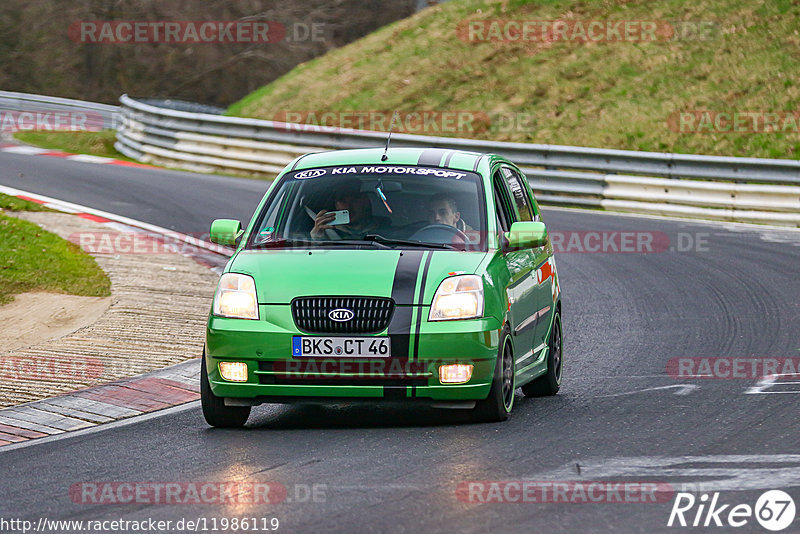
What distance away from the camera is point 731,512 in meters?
5.81

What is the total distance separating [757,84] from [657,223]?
7.47m

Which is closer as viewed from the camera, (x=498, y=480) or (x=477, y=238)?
(x=498, y=480)

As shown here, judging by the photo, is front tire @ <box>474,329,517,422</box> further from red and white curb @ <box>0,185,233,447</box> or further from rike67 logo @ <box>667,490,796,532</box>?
red and white curb @ <box>0,185,233,447</box>

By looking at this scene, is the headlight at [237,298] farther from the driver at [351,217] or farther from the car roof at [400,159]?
the car roof at [400,159]

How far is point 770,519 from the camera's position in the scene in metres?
5.68

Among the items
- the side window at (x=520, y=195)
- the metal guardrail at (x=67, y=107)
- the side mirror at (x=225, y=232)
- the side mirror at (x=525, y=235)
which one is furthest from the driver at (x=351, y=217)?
the metal guardrail at (x=67, y=107)

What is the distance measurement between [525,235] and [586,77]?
69.7 ft

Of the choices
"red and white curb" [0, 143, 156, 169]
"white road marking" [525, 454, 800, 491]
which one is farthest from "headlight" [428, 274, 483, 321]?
"red and white curb" [0, 143, 156, 169]

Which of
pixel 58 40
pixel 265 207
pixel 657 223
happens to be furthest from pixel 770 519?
pixel 58 40

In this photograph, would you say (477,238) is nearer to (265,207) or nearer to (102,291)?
(265,207)

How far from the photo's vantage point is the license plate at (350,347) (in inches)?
301

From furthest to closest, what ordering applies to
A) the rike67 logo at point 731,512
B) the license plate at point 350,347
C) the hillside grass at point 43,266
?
the hillside grass at point 43,266 < the license plate at point 350,347 < the rike67 logo at point 731,512

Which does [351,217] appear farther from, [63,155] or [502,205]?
[63,155]

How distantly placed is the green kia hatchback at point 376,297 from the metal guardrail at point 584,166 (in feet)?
41.3
